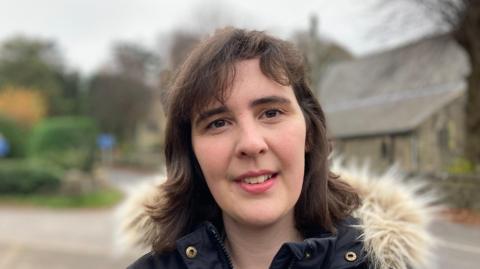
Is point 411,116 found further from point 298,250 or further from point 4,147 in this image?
point 298,250

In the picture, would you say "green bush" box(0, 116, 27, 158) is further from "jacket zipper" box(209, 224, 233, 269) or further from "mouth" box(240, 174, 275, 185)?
"mouth" box(240, 174, 275, 185)

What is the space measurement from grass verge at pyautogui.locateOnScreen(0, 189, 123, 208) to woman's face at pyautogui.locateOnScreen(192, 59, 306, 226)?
19665 mm

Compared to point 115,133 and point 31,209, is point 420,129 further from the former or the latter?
point 115,133

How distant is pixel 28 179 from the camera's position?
2189 centimetres

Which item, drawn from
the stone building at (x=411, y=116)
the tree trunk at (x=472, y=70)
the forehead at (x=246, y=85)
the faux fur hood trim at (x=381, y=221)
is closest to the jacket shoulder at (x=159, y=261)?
the faux fur hood trim at (x=381, y=221)

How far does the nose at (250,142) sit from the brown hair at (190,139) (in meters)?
0.12

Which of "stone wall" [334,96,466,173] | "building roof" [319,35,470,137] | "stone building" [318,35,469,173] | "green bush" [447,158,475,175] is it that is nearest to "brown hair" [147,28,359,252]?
"green bush" [447,158,475,175]

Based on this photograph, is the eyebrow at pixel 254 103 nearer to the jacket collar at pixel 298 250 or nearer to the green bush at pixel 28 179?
the jacket collar at pixel 298 250

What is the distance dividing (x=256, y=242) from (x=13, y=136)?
1137 inches

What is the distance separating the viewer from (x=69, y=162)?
25562 mm

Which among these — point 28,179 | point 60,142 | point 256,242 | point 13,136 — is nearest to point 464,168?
point 256,242

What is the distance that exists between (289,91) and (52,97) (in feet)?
219

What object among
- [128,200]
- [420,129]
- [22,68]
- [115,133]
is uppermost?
[22,68]

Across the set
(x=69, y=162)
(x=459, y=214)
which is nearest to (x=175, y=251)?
(x=459, y=214)
